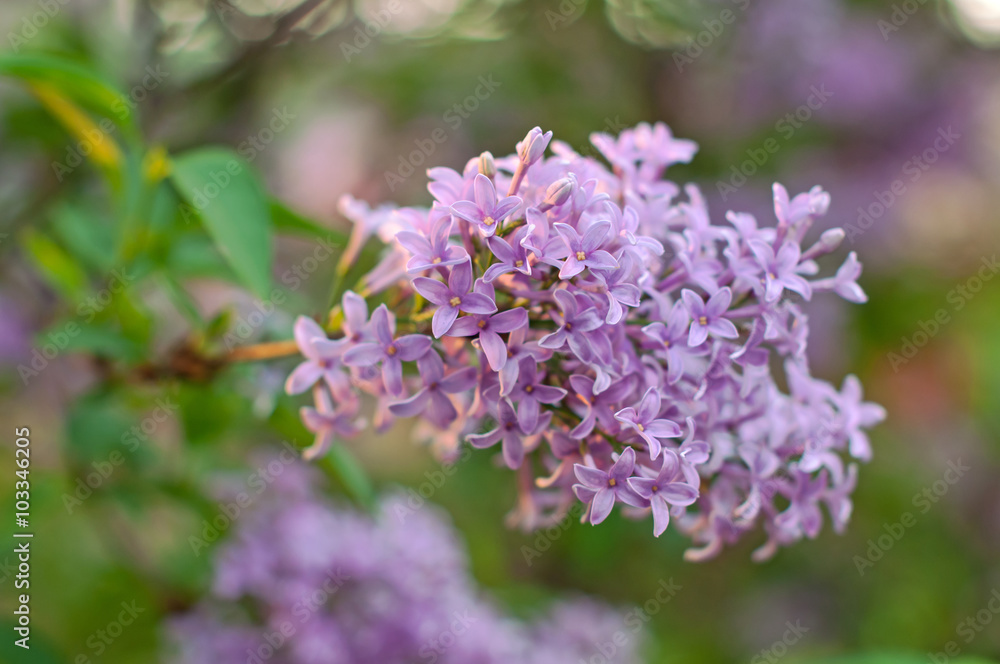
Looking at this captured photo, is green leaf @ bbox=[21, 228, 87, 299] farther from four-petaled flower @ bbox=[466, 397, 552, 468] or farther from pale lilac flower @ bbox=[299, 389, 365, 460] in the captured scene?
A: four-petaled flower @ bbox=[466, 397, 552, 468]

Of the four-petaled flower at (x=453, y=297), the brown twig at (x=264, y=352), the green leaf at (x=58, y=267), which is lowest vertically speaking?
the green leaf at (x=58, y=267)

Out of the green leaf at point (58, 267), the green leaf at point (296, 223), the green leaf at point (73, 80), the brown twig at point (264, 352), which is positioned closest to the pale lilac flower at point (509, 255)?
the brown twig at point (264, 352)

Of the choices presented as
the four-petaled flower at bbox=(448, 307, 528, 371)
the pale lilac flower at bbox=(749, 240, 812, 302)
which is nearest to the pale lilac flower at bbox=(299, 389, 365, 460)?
the four-petaled flower at bbox=(448, 307, 528, 371)

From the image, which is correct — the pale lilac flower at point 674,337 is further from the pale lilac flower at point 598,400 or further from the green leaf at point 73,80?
the green leaf at point 73,80

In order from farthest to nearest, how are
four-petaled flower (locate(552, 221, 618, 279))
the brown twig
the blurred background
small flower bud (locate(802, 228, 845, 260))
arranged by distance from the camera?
the blurred background, the brown twig, small flower bud (locate(802, 228, 845, 260)), four-petaled flower (locate(552, 221, 618, 279))

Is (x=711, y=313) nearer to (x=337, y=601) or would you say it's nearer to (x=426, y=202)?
(x=337, y=601)
